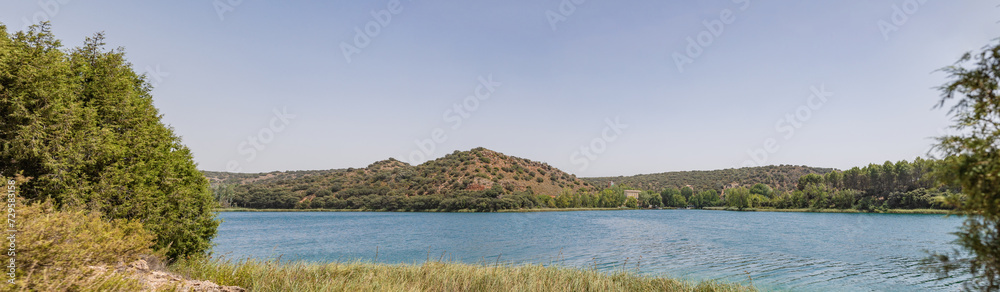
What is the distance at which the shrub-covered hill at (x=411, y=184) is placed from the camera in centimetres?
11712

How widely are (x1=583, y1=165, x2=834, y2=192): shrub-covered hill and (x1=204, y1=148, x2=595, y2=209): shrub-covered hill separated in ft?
143

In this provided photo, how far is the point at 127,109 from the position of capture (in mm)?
12742

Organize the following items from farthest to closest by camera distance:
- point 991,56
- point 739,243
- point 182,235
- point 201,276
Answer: point 739,243 → point 182,235 → point 201,276 → point 991,56

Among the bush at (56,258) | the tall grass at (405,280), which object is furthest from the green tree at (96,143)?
the bush at (56,258)

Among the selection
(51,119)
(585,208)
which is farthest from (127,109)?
(585,208)

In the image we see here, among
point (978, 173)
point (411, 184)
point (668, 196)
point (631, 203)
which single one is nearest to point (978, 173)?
point (978, 173)

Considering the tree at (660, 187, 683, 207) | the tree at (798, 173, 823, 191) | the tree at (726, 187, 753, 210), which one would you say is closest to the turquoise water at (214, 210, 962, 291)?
the tree at (726, 187, 753, 210)

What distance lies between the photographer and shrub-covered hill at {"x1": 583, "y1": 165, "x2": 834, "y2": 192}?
15425cm

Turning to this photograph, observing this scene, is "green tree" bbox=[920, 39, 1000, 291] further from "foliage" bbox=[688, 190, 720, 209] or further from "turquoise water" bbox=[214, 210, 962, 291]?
"foliage" bbox=[688, 190, 720, 209]

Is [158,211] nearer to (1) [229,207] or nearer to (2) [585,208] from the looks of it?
(2) [585,208]

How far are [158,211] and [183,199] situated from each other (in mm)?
1111

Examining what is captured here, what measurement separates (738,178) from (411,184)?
130 meters

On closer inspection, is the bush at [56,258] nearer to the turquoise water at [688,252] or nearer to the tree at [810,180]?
the turquoise water at [688,252]

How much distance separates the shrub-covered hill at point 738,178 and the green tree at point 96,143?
6511 inches
